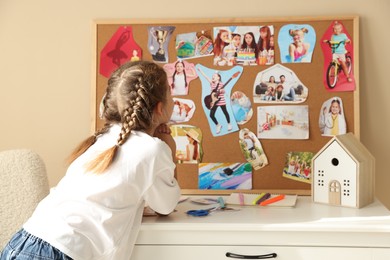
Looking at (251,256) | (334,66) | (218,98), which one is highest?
(334,66)

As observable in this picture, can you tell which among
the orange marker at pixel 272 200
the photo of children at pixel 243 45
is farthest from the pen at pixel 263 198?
the photo of children at pixel 243 45

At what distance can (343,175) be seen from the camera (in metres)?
1.82

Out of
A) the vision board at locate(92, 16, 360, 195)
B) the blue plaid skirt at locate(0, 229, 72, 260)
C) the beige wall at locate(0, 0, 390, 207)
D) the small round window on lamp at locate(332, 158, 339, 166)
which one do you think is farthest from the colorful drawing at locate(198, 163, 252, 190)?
the blue plaid skirt at locate(0, 229, 72, 260)

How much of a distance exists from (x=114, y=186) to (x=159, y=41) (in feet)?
2.50

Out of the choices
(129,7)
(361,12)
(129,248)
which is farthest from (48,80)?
(361,12)

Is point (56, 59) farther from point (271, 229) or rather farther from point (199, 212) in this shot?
point (271, 229)

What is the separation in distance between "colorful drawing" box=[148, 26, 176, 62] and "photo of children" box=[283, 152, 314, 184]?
0.56 metres

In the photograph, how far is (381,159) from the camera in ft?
6.88

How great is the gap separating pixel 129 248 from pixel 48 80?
875 millimetres

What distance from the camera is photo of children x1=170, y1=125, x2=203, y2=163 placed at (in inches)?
84.0

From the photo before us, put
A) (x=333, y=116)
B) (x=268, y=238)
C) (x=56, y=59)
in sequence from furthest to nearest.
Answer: (x=56, y=59), (x=333, y=116), (x=268, y=238)

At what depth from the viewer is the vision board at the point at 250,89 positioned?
208 centimetres

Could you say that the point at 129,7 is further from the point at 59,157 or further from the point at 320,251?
the point at 320,251

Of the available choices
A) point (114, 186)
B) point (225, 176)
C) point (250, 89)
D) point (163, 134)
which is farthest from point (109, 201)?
point (250, 89)
